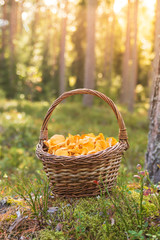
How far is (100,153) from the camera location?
2287 mm

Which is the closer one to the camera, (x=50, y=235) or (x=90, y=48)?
(x=50, y=235)

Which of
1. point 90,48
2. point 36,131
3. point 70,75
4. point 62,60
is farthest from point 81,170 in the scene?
point 70,75

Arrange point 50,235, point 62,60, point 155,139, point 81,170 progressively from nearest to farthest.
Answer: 1. point 50,235
2. point 81,170
3. point 155,139
4. point 62,60

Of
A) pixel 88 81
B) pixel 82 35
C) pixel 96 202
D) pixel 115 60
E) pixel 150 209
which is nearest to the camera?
pixel 150 209

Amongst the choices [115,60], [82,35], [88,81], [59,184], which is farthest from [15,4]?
[59,184]

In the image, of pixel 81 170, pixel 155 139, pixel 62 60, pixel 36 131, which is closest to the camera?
pixel 81 170

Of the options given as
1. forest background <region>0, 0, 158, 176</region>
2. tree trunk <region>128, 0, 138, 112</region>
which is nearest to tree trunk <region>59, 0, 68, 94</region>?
forest background <region>0, 0, 158, 176</region>

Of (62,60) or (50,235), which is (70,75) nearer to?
(62,60)

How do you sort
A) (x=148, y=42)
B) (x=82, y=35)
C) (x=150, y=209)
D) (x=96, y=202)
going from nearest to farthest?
(x=150, y=209) → (x=96, y=202) → (x=82, y=35) → (x=148, y=42)

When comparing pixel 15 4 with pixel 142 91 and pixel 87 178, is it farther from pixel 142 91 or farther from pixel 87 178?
pixel 87 178

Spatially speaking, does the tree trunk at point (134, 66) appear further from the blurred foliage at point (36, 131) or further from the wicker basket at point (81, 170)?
the wicker basket at point (81, 170)

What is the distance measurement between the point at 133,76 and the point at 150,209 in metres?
11.7

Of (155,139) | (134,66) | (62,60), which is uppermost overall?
(62,60)

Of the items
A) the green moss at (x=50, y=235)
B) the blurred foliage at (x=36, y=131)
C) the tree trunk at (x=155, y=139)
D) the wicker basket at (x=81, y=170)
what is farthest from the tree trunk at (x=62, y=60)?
the green moss at (x=50, y=235)
